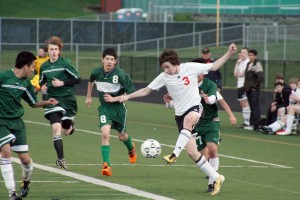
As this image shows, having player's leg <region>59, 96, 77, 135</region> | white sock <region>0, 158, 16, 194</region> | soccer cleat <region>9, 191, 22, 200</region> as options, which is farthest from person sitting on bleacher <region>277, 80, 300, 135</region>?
soccer cleat <region>9, 191, 22, 200</region>

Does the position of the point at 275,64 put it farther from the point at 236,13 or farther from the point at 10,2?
the point at 10,2

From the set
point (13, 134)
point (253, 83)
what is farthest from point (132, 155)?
point (253, 83)

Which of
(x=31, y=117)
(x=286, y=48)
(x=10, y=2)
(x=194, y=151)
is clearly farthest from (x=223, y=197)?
(x=10, y=2)

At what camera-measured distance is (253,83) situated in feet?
88.5

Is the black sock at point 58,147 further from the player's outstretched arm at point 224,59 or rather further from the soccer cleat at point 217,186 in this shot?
the player's outstretched arm at point 224,59

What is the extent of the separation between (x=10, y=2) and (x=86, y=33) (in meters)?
20.3

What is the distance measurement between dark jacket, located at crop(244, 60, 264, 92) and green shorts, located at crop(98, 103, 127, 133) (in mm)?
9886

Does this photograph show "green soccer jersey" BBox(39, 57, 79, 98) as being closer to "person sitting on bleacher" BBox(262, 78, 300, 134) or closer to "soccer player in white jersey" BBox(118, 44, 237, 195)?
"soccer player in white jersey" BBox(118, 44, 237, 195)

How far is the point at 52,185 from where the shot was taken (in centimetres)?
1495

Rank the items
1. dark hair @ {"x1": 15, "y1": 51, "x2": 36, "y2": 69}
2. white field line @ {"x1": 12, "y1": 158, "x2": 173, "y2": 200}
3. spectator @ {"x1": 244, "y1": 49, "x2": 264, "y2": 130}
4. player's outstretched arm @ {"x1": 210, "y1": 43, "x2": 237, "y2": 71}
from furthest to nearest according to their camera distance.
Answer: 1. spectator @ {"x1": 244, "y1": 49, "x2": 264, "y2": 130}
2. player's outstretched arm @ {"x1": 210, "y1": 43, "x2": 237, "y2": 71}
3. white field line @ {"x1": 12, "y1": 158, "x2": 173, "y2": 200}
4. dark hair @ {"x1": 15, "y1": 51, "x2": 36, "y2": 69}

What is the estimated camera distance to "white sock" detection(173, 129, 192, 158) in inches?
555

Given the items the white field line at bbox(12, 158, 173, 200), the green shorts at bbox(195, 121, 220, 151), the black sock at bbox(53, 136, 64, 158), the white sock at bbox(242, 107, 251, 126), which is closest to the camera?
the white field line at bbox(12, 158, 173, 200)

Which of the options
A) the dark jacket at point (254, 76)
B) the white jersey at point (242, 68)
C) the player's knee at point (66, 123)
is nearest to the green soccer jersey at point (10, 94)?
the player's knee at point (66, 123)

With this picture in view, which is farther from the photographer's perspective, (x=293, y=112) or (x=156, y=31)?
(x=156, y=31)
